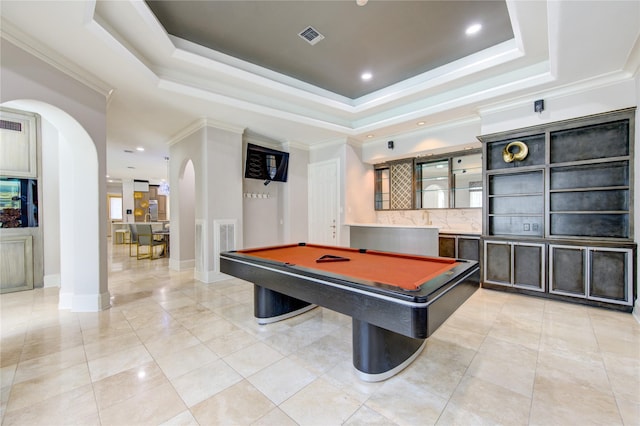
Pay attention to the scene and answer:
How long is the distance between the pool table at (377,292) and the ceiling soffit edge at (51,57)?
2.69 m

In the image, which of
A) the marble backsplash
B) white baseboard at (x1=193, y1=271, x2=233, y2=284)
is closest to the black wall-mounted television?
white baseboard at (x1=193, y1=271, x2=233, y2=284)

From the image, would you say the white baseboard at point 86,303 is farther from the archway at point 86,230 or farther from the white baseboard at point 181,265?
the white baseboard at point 181,265

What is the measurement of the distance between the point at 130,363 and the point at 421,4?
4.38m

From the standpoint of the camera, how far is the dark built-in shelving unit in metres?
3.28

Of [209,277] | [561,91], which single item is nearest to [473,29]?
[561,91]

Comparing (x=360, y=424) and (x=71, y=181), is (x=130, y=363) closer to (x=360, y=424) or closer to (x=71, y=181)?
(x=360, y=424)

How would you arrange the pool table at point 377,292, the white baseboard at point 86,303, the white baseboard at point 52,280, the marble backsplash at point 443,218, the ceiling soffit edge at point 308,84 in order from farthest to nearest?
1. the marble backsplash at point 443,218
2. the white baseboard at point 52,280
3. the white baseboard at point 86,303
4. the ceiling soffit edge at point 308,84
5. the pool table at point 377,292

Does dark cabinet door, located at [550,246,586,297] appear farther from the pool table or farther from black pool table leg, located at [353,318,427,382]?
black pool table leg, located at [353,318,427,382]

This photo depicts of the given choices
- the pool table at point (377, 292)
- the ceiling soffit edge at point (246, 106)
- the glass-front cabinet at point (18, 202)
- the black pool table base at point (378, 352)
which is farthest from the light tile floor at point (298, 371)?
the ceiling soffit edge at point (246, 106)

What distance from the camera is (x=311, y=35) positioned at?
10.8 feet

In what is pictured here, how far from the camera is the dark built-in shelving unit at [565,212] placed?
3.28 meters

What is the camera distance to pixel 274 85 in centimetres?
410

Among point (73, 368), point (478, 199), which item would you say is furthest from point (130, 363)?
point (478, 199)

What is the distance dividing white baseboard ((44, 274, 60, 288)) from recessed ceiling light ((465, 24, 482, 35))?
7.29 meters
